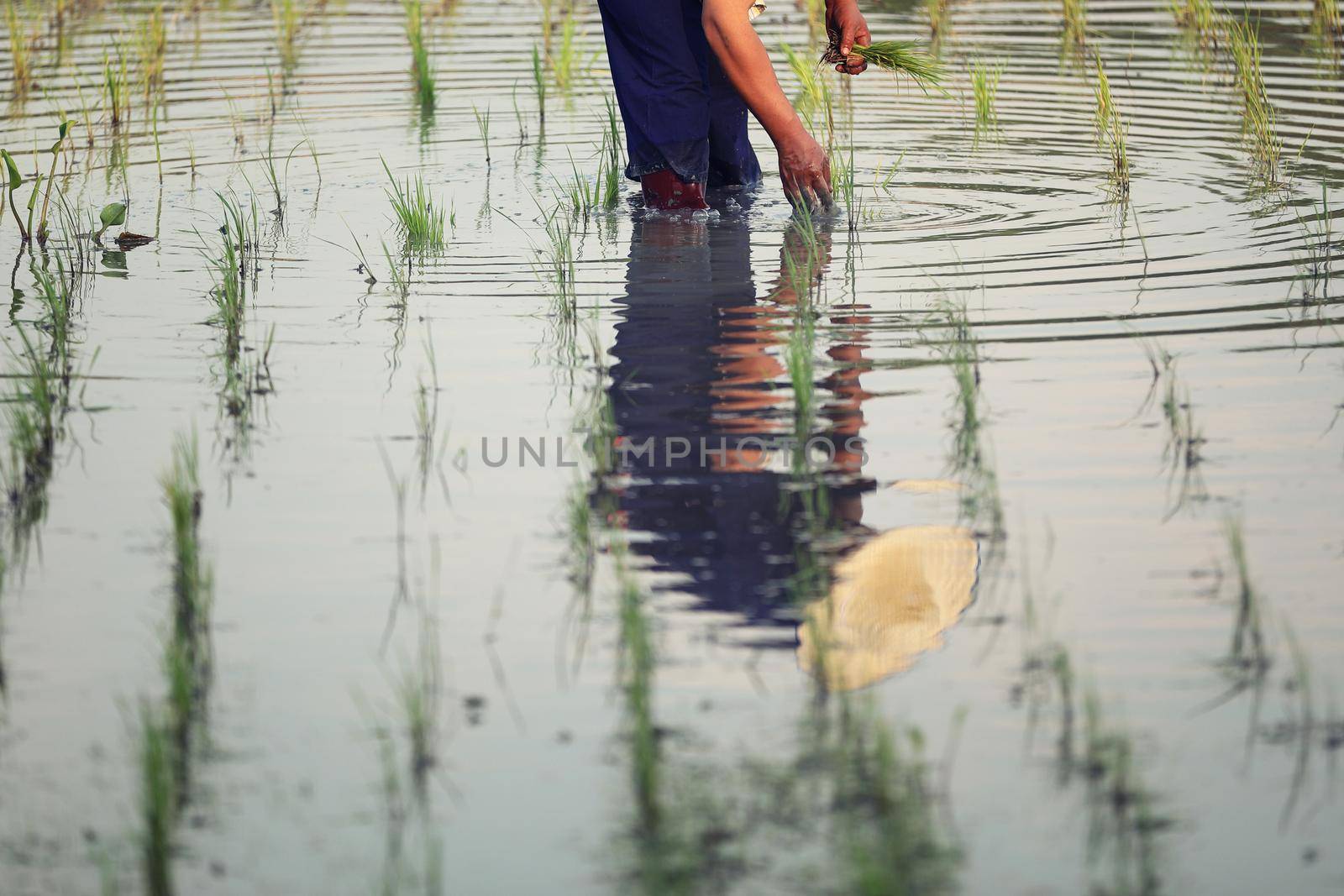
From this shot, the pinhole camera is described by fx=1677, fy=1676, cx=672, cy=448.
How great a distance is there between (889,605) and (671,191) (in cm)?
304

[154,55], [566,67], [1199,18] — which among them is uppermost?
[1199,18]

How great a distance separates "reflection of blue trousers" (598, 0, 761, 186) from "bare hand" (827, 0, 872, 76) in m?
0.40

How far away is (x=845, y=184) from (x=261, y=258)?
71.5 inches

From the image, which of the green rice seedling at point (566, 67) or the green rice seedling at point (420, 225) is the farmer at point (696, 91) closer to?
the green rice seedling at point (420, 225)

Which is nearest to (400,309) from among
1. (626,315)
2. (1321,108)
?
(626,315)

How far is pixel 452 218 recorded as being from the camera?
525 cm

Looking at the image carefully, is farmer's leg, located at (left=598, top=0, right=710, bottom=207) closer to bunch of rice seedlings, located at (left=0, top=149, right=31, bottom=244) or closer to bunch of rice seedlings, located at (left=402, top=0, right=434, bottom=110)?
bunch of rice seedlings, located at (left=0, top=149, right=31, bottom=244)

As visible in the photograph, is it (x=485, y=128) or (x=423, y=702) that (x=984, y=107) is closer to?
→ (x=485, y=128)

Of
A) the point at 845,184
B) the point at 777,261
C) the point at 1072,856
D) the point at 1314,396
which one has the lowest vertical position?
the point at 1072,856

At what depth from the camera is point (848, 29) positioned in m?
5.32

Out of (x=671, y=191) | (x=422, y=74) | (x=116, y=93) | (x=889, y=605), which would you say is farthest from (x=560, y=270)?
(x=422, y=74)

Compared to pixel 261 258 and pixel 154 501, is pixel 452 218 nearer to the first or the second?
pixel 261 258

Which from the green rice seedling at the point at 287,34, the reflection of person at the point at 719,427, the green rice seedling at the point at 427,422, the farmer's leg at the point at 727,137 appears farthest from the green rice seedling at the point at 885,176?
the green rice seedling at the point at 287,34

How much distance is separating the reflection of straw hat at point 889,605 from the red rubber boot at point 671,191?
2.73 meters
